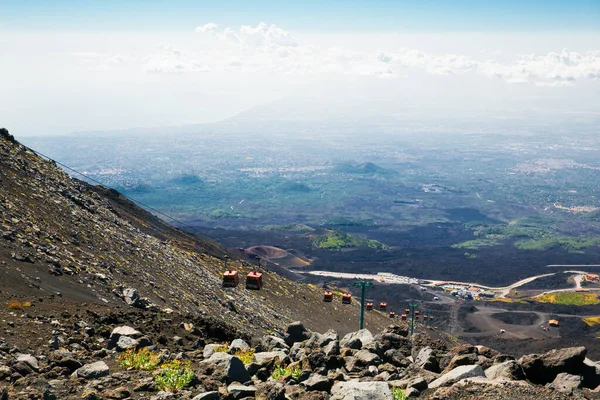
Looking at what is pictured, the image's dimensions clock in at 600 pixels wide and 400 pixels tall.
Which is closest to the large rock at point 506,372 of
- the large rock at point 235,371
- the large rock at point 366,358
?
the large rock at point 366,358

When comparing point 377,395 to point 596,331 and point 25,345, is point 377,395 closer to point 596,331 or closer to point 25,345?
point 25,345

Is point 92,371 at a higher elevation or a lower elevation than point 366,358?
higher

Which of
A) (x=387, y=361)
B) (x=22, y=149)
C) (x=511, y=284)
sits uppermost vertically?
(x=22, y=149)

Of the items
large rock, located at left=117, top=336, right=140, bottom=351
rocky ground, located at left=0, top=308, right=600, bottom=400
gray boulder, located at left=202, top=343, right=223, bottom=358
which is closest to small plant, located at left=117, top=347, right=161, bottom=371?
rocky ground, located at left=0, top=308, right=600, bottom=400

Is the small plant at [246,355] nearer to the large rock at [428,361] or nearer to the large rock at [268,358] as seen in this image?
the large rock at [268,358]

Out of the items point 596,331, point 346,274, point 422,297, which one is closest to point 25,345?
point 596,331

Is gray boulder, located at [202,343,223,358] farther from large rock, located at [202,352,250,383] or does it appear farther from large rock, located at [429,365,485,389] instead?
large rock, located at [429,365,485,389]

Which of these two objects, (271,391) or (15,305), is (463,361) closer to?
(271,391)

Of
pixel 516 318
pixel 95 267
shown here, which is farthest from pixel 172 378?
pixel 516 318
